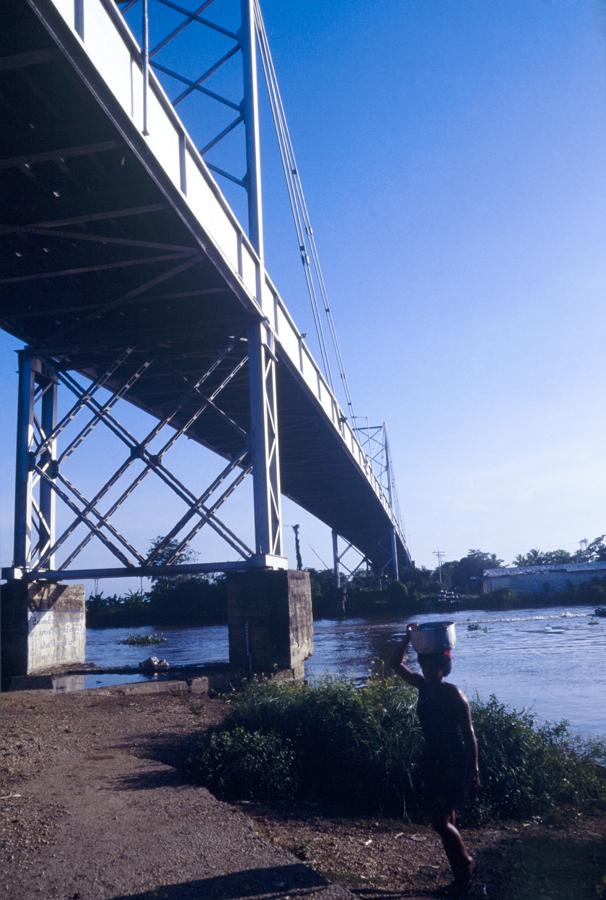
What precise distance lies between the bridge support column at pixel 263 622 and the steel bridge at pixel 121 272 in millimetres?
405

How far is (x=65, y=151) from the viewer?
7.91 m

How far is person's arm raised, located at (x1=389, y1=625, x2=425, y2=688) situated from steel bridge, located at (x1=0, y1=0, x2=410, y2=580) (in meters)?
5.26

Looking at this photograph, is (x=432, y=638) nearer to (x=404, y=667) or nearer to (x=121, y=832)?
(x=404, y=667)

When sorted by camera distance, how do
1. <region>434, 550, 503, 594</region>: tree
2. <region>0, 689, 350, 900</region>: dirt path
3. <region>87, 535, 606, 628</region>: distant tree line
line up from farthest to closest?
<region>434, 550, 503, 594</region>: tree → <region>87, 535, 606, 628</region>: distant tree line → <region>0, 689, 350, 900</region>: dirt path

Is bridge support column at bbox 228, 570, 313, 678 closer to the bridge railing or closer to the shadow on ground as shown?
the bridge railing

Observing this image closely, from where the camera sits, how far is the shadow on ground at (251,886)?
3.79 meters

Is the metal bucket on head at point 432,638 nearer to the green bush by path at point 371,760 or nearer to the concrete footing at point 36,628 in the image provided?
the green bush by path at point 371,760

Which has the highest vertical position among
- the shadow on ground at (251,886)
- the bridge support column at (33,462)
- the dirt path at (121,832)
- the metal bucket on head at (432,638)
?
the bridge support column at (33,462)

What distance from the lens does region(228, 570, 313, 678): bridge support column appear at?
434 inches

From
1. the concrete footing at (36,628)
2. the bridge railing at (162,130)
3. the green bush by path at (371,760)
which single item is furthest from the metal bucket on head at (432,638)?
the concrete footing at (36,628)

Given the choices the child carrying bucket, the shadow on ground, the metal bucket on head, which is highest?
the metal bucket on head

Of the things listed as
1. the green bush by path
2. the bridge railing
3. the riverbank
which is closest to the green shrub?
the green bush by path

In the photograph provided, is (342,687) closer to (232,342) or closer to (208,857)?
(208,857)

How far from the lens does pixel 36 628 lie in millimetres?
12133
